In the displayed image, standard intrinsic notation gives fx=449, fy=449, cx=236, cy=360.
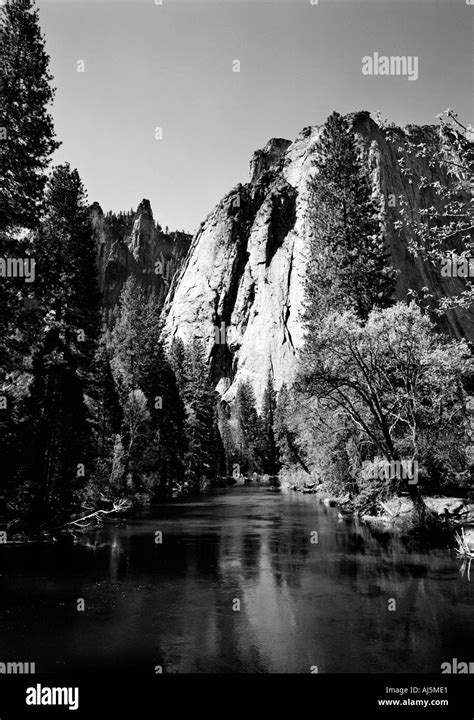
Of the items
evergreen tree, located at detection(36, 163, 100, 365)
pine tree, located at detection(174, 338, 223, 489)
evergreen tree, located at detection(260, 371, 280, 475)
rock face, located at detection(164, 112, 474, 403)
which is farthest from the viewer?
rock face, located at detection(164, 112, 474, 403)

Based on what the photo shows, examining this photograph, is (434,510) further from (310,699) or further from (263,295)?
(263,295)
